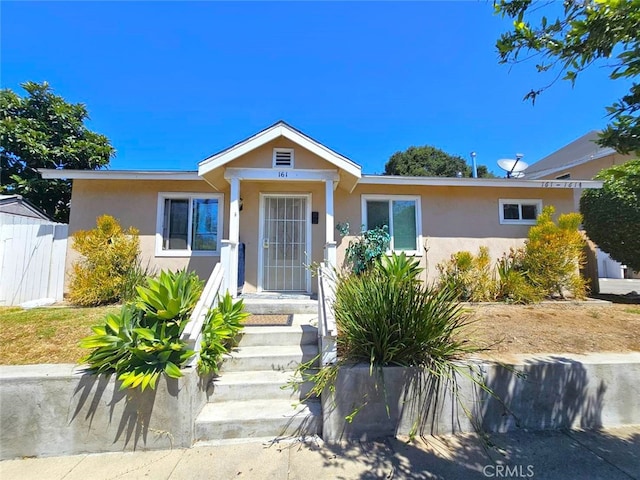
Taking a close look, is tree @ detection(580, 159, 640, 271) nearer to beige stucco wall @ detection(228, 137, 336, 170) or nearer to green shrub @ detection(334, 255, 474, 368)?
green shrub @ detection(334, 255, 474, 368)

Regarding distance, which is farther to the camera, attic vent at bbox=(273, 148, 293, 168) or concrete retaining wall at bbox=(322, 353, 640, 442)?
attic vent at bbox=(273, 148, 293, 168)

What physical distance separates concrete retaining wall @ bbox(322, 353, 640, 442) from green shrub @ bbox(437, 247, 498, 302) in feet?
12.1

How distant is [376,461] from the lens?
8.71 ft

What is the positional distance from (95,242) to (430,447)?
23.9 feet

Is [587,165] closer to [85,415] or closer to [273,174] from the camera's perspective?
[273,174]

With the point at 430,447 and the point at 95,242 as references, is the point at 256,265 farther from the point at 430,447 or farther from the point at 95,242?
the point at 430,447

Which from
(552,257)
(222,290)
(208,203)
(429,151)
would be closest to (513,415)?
(222,290)

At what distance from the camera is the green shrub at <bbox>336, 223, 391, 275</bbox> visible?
6791mm

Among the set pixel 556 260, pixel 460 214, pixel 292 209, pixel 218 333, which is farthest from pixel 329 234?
pixel 556 260

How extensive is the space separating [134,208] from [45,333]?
3981 mm

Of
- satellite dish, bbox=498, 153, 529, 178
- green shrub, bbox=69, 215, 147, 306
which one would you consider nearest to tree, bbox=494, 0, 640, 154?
green shrub, bbox=69, 215, 147, 306

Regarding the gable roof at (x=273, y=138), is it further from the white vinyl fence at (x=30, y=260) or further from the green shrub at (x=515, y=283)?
the green shrub at (x=515, y=283)

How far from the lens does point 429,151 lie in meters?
28.1

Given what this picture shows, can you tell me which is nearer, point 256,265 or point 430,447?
point 430,447
